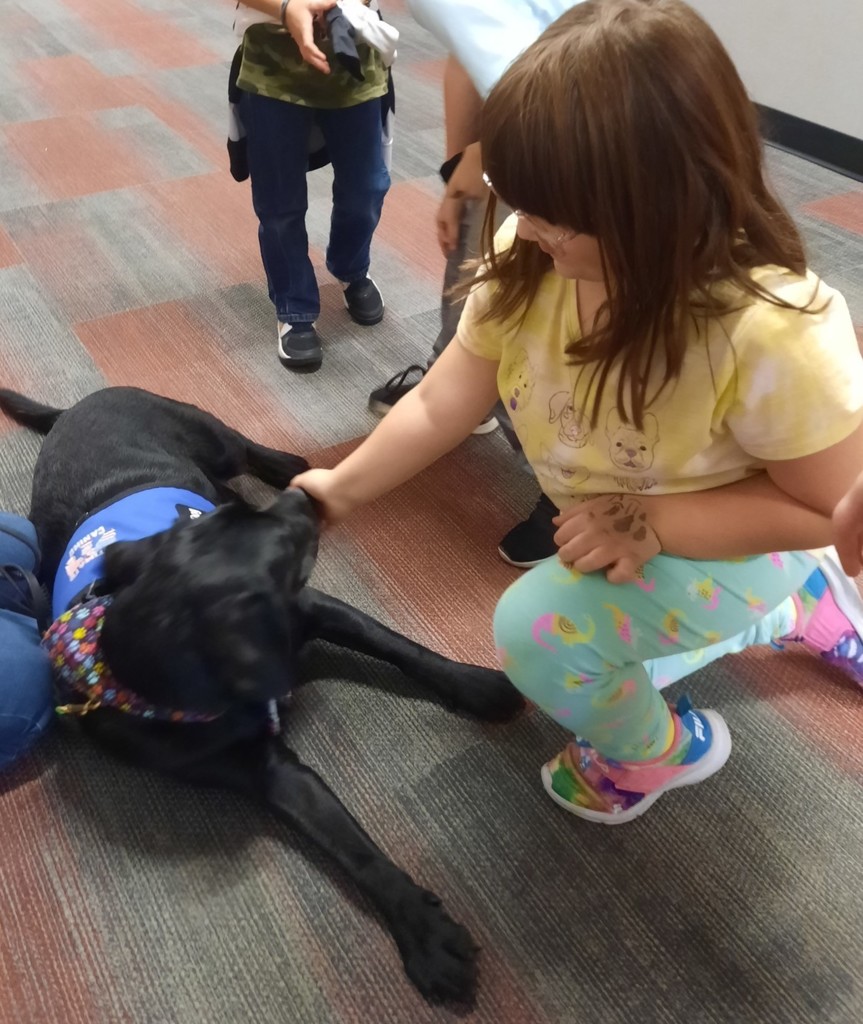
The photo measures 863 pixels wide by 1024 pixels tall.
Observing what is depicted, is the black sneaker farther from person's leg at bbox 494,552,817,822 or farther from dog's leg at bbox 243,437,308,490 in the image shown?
person's leg at bbox 494,552,817,822

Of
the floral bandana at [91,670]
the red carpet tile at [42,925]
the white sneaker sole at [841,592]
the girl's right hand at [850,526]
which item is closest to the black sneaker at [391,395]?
the white sneaker sole at [841,592]

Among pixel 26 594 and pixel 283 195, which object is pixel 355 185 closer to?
pixel 283 195

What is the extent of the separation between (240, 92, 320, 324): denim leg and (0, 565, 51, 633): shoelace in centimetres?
90

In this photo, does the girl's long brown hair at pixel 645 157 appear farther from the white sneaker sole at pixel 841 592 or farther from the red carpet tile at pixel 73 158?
the red carpet tile at pixel 73 158

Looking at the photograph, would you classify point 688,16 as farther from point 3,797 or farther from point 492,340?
point 3,797

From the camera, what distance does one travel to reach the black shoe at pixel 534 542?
4.83ft

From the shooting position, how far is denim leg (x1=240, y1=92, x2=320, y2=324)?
1739mm

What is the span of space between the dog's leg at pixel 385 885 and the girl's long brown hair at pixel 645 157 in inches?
27.4

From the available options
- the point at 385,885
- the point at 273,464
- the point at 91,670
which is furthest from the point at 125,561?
the point at 273,464

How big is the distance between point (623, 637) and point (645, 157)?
511 mm

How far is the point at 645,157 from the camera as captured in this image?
25.4 inches

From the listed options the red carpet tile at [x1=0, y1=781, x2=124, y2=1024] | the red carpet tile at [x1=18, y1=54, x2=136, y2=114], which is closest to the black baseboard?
the red carpet tile at [x1=18, y1=54, x2=136, y2=114]

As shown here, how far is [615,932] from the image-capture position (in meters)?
1.02

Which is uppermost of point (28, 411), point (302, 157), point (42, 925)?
point (302, 157)
